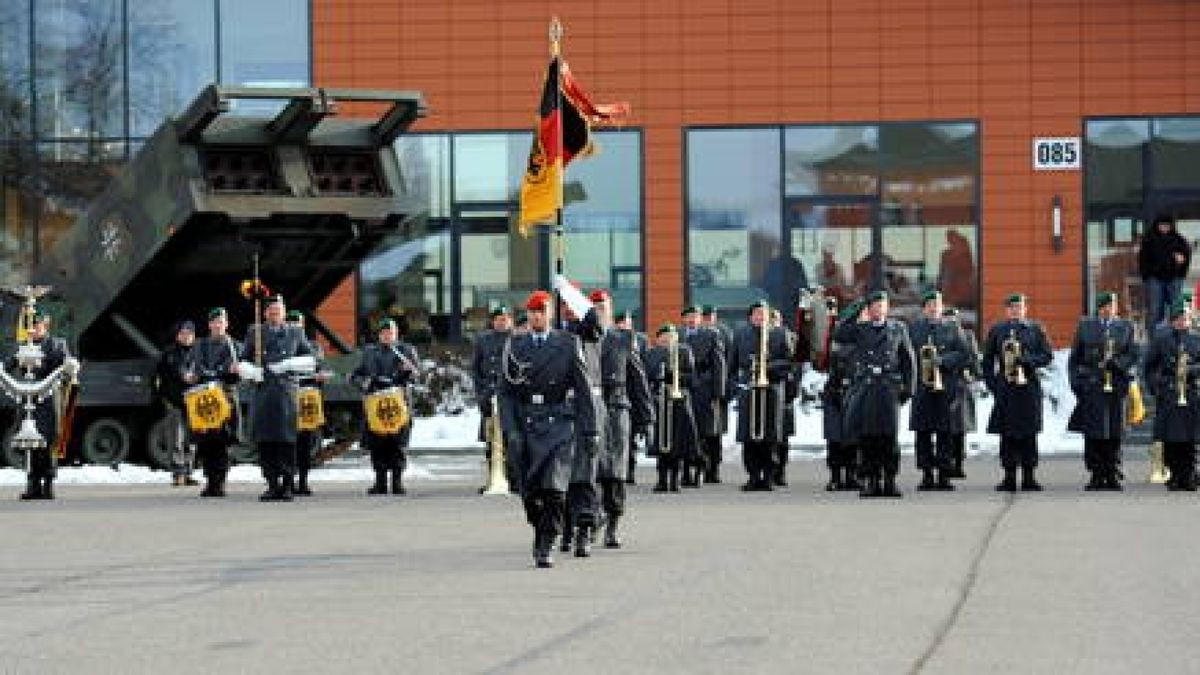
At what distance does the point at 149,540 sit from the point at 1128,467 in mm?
12153

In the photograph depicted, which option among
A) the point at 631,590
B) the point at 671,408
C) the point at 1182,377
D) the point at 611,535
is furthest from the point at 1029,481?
the point at 631,590

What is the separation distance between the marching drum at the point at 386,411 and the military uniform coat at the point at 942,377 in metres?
4.64

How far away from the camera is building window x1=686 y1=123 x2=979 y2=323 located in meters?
38.4

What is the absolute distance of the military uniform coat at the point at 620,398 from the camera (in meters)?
17.0

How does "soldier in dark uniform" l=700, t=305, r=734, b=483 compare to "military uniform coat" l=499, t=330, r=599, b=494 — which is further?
"soldier in dark uniform" l=700, t=305, r=734, b=483

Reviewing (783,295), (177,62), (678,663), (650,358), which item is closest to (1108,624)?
(678,663)

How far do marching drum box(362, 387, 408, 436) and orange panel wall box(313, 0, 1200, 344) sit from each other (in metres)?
13.7

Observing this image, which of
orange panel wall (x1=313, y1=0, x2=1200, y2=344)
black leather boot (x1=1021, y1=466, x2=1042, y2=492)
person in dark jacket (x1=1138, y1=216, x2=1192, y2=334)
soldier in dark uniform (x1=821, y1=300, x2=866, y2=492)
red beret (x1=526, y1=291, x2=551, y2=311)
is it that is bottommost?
black leather boot (x1=1021, y1=466, x2=1042, y2=492)

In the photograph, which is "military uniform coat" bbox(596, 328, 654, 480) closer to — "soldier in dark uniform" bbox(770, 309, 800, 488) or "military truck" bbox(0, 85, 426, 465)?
"soldier in dark uniform" bbox(770, 309, 800, 488)

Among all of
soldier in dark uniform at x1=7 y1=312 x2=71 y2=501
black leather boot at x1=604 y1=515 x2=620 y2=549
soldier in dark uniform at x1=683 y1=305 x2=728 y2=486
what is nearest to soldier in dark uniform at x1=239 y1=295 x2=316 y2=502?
soldier in dark uniform at x1=7 y1=312 x2=71 y2=501

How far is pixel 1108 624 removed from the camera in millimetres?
12078

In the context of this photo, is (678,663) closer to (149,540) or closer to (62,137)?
(149,540)

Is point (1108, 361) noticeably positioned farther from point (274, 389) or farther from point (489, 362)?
point (274, 389)

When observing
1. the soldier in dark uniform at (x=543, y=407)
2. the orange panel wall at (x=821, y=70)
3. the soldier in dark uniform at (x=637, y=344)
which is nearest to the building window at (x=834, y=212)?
the orange panel wall at (x=821, y=70)
